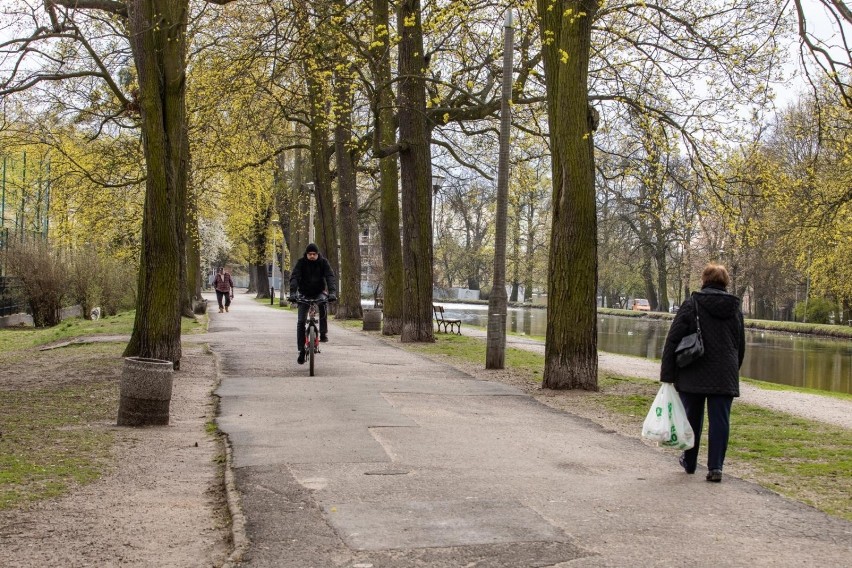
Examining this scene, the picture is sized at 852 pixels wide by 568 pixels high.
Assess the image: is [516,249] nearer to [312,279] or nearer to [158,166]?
[312,279]

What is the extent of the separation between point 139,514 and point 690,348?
4263 millimetres

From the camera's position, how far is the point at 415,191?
22.5 m

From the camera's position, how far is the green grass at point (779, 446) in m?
7.57

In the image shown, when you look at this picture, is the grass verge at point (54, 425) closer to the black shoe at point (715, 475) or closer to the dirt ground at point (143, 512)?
the dirt ground at point (143, 512)

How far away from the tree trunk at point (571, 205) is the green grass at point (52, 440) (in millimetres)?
6299

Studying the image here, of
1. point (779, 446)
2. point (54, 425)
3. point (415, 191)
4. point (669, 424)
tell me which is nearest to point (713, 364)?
point (669, 424)

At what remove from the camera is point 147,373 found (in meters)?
9.69

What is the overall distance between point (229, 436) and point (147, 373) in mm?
1250

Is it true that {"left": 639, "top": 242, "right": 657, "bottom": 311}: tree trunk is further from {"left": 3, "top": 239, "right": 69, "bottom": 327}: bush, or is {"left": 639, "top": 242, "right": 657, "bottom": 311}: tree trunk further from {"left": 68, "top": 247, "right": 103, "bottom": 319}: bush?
{"left": 3, "top": 239, "right": 69, "bottom": 327}: bush

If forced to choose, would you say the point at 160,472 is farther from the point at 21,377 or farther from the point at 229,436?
the point at 21,377

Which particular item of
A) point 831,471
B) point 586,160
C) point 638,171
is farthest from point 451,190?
point 831,471

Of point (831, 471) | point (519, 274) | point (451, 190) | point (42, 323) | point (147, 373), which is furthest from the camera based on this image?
point (519, 274)

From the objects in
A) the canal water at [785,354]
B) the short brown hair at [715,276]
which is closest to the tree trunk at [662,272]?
the canal water at [785,354]

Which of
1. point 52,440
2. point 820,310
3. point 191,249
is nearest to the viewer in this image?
point 52,440
